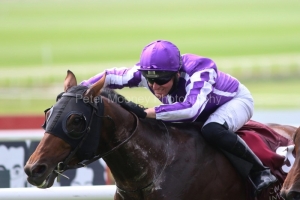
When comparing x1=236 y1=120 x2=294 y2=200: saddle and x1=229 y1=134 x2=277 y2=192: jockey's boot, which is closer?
x1=229 y1=134 x2=277 y2=192: jockey's boot

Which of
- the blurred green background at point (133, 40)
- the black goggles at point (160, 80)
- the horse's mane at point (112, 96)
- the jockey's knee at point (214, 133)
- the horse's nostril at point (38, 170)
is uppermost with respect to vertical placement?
the black goggles at point (160, 80)

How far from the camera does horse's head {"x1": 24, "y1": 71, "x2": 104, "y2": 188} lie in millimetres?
3781

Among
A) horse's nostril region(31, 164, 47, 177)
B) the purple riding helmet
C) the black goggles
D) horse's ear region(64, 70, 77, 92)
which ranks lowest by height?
horse's nostril region(31, 164, 47, 177)

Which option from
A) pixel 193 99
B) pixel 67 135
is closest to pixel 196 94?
pixel 193 99

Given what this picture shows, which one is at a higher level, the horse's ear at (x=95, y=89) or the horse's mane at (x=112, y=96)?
the horse's ear at (x=95, y=89)

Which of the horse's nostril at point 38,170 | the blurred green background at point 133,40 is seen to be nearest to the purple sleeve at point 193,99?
the horse's nostril at point 38,170

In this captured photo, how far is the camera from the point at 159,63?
4305 mm

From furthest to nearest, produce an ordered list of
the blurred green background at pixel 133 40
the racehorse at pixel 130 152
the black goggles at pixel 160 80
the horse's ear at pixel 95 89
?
the blurred green background at pixel 133 40
the black goggles at pixel 160 80
the horse's ear at pixel 95 89
the racehorse at pixel 130 152

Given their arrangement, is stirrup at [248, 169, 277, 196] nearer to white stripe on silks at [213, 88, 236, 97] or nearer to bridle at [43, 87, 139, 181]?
white stripe on silks at [213, 88, 236, 97]

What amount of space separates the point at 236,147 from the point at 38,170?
1.38 metres

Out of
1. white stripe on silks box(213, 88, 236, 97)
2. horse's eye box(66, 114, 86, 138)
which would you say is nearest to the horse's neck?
horse's eye box(66, 114, 86, 138)

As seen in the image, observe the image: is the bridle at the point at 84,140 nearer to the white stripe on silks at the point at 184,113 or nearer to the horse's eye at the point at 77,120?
the horse's eye at the point at 77,120

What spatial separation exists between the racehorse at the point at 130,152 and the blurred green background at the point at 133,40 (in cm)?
1473

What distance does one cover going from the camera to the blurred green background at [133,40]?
24125 mm
